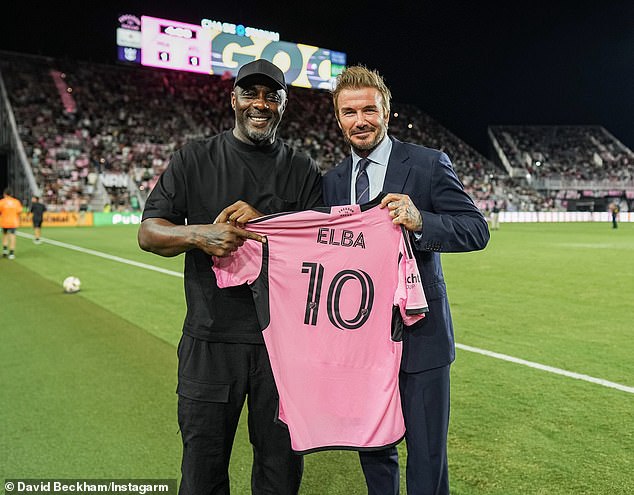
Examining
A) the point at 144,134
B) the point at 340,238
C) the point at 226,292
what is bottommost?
the point at 226,292

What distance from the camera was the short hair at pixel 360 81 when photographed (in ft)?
8.27

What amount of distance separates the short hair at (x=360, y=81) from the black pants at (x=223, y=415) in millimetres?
1173

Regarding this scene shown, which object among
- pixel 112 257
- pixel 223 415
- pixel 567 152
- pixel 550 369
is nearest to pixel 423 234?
pixel 223 415

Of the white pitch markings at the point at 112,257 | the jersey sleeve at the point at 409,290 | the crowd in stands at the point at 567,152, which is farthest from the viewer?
the crowd in stands at the point at 567,152

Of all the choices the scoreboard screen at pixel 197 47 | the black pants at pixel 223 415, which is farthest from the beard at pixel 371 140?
the scoreboard screen at pixel 197 47

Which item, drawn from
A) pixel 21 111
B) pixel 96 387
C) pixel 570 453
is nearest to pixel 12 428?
pixel 96 387

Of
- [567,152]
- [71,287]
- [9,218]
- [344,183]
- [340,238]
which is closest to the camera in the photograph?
[340,238]

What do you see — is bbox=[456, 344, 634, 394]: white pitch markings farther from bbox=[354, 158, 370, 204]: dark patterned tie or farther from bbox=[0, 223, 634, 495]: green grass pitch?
bbox=[354, 158, 370, 204]: dark patterned tie

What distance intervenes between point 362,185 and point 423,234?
0.41m

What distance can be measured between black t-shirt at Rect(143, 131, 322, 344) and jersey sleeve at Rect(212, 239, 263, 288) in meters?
0.07

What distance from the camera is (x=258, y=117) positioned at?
2.58 m

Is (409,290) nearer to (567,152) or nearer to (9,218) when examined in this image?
(9,218)

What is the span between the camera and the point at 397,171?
2.57 m

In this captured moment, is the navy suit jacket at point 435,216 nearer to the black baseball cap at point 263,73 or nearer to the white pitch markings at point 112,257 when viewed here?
the black baseball cap at point 263,73
